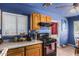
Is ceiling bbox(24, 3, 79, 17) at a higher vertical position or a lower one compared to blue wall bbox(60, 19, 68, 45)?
higher

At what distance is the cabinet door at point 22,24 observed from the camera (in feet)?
5.69

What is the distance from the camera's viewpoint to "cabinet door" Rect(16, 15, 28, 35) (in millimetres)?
1733

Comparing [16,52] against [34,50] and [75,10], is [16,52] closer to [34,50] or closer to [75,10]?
[34,50]

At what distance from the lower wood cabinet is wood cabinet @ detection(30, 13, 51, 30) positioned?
11.8 inches

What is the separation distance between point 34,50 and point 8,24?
574 millimetres

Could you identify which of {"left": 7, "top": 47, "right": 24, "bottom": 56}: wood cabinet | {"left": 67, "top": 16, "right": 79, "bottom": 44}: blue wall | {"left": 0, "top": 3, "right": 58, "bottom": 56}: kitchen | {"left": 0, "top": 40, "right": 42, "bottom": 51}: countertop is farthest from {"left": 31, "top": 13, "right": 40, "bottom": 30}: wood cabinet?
{"left": 67, "top": 16, "right": 79, "bottom": 44}: blue wall

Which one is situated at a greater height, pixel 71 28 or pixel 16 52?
pixel 71 28

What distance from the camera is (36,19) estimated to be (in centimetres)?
180

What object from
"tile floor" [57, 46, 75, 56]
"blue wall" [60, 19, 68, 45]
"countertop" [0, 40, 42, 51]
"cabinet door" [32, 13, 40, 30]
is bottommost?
"tile floor" [57, 46, 75, 56]

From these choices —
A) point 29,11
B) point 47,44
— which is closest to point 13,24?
point 29,11

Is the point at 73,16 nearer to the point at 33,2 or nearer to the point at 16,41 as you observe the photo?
the point at 33,2

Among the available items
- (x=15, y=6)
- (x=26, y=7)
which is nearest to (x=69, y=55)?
(x=26, y=7)

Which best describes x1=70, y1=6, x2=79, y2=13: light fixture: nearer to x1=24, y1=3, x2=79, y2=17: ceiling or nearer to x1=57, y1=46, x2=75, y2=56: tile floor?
x1=24, y1=3, x2=79, y2=17: ceiling

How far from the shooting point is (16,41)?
1727mm
